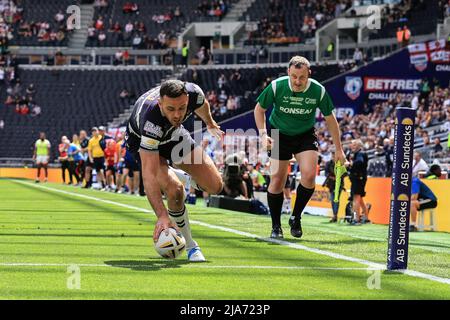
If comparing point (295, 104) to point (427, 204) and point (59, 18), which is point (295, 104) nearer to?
point (427, 204)

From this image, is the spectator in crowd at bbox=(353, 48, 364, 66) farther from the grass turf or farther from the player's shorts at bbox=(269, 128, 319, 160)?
the player's shorts at bbox=(269, 128, 319, 160)

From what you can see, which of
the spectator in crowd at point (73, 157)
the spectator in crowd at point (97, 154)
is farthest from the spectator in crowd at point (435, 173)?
the spectator in crowd at point (73, 157)

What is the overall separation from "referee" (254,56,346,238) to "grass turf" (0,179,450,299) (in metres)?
0.61

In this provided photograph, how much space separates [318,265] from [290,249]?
155cm

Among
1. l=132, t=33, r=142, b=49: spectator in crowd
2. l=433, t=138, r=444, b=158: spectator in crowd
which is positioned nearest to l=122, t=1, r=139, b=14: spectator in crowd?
l=132, t=33, r=142, b=49: spectator in crowd

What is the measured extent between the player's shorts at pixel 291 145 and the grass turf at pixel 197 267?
1.05 metres

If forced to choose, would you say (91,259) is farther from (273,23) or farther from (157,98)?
(273,23)

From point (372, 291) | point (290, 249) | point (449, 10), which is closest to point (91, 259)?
point (290, 249)

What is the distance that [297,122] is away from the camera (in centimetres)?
1177

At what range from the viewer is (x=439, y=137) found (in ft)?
95.1

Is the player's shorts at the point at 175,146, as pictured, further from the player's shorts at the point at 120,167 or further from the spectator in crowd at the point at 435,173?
the player's shorts at the point at 120,167

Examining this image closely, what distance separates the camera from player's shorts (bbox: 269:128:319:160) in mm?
11797

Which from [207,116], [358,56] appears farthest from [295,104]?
[358,56]

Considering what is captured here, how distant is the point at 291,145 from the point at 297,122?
0.29 meters
